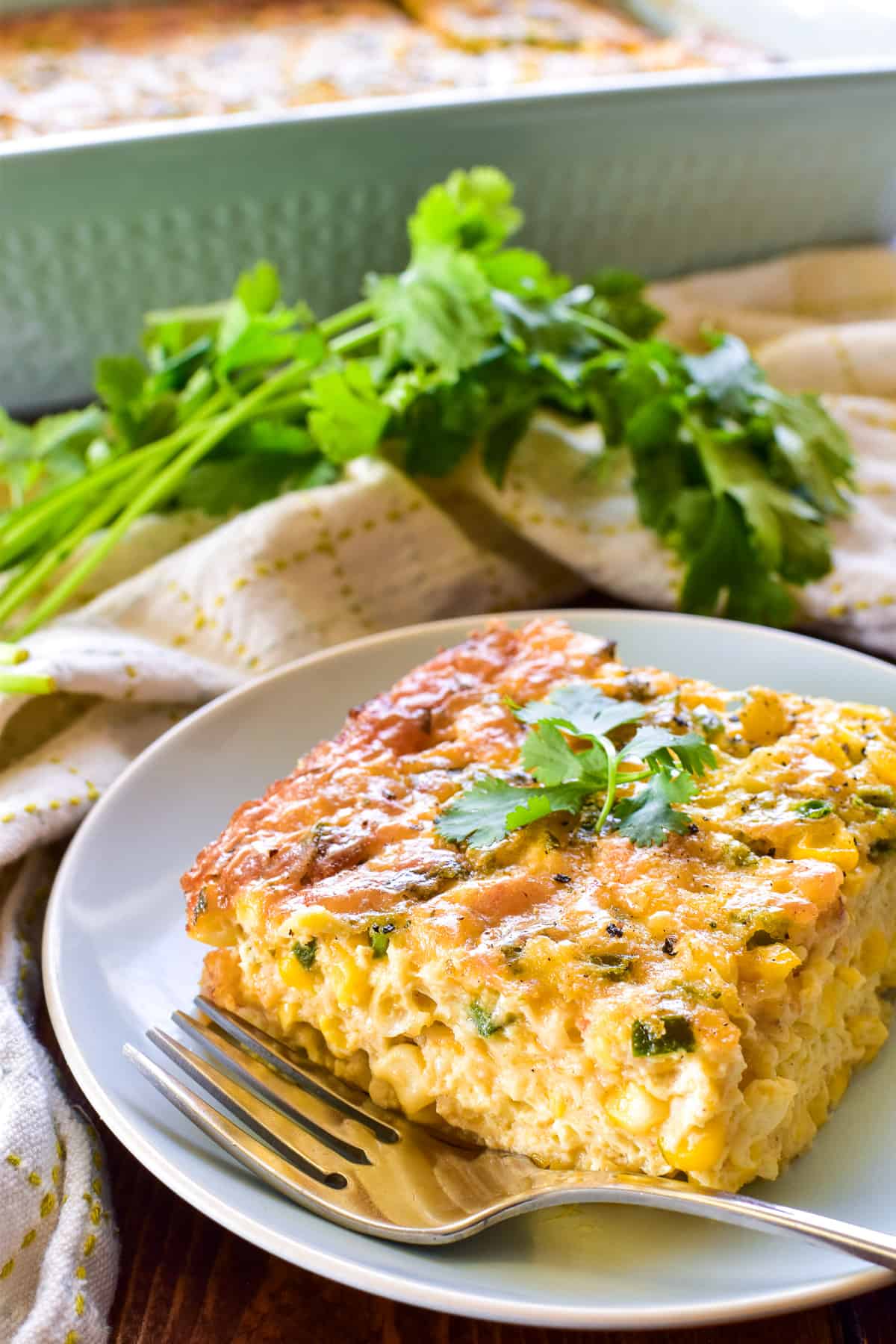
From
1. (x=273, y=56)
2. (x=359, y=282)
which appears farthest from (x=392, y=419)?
(x=273, y=56)

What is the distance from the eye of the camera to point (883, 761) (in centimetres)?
180

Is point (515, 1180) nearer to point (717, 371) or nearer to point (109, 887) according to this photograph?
point (109, 887)

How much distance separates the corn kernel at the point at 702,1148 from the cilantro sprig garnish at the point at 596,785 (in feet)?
1.28

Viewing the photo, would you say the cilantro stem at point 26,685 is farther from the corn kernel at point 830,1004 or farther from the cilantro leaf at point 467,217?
the corn kernel at point 830,1004

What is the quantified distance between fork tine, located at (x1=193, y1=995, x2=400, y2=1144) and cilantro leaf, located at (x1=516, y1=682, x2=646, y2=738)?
1.85ft

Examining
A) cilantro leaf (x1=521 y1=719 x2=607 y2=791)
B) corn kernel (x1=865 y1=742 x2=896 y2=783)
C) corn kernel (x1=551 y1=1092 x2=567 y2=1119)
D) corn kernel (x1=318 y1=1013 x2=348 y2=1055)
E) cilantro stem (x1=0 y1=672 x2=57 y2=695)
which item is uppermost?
cilantro leaf (x1=521 y1=719 x2=607 y2=791)

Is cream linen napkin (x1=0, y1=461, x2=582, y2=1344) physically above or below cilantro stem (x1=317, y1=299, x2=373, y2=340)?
below

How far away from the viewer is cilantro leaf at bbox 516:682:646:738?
72.1 inches

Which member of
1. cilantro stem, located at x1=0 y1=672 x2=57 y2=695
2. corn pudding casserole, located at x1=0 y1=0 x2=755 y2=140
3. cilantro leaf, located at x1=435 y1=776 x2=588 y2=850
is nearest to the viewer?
cilantro leaf, located at x1=435 y1=776 x2=588 y2=850

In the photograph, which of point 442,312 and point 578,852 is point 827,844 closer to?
point 578,852

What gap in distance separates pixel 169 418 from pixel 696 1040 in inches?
85.5

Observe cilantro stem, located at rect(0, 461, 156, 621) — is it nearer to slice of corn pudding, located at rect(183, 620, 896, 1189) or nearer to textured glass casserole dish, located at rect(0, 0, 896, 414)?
textured glass casserole dish, located at rect(0, 0, 896, 414)

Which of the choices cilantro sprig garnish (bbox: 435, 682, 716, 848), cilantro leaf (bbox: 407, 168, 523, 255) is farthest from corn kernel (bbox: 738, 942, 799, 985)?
cilantro leaf (bbox: 407, 168, 523, 255)

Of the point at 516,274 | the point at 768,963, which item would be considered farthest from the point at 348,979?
the point at 516,274
